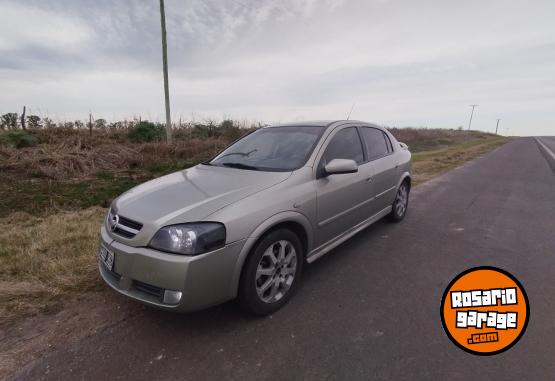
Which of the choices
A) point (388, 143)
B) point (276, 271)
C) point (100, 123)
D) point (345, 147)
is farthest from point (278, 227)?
point (100, 123)

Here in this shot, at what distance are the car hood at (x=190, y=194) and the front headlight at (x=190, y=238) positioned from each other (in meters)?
0.06

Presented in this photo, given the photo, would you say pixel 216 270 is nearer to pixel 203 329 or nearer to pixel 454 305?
pixel 203 329

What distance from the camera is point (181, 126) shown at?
15719 mm

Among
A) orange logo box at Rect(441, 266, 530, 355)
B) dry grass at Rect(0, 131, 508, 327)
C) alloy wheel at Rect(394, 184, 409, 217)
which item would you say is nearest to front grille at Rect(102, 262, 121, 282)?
dry grass at Rect(0, 131, 508, 327)

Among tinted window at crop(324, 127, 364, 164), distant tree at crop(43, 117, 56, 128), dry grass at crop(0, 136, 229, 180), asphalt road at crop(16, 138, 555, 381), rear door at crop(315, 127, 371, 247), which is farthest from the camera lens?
distant tree at crop(43, 117, 56, 128)

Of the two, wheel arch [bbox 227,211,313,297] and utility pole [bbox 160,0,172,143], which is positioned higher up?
utility pole [bbox 160,0,172,143]

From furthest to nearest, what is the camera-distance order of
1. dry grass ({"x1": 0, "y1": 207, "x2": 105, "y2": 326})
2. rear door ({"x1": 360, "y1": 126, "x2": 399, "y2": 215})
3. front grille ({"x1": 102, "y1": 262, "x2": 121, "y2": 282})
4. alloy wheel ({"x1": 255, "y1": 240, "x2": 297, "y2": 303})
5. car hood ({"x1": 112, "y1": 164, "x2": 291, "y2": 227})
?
rear door ({"x1": 360, "y1": 126, "x2": 399, "y2": 215})
dry grass ({"x1": 0, "y1": 207, "x2": 105, "y2": 326})
alloy wheel ({"x1": 255, "y1": 240, "x2": 297, "y2": 303})
front grille ({"x1": 102, "y1": 262, "x2": 121, "y2": 282})
car hood ({"x1": 112, "y1": 164, "x2": 291, "y2": 227})

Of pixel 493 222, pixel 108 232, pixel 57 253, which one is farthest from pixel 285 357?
pixel 493 222

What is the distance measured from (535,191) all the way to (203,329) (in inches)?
321

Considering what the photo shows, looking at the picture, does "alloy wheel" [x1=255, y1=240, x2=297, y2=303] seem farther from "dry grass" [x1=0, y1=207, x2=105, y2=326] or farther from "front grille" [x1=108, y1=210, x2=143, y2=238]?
"dry grass" [x1=0, y1=207, x2=105, y2=326]

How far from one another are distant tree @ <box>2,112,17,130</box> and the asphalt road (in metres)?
13.5

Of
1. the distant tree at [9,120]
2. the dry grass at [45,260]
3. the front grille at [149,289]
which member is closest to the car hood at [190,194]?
the front grille at [149,289]

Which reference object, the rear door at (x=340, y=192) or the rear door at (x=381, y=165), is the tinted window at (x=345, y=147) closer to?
the rear door at (x=340, y=192)

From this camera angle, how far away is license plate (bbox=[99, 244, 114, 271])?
2.38 metres
